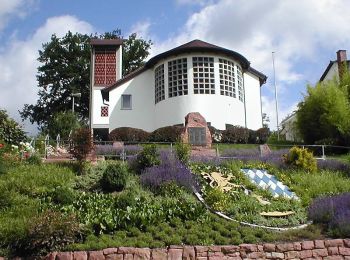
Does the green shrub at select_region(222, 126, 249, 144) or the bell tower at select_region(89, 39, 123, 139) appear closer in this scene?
the green shrub at select_region(222, 126, 249, 144)

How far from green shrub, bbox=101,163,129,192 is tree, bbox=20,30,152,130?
3708 centimetres

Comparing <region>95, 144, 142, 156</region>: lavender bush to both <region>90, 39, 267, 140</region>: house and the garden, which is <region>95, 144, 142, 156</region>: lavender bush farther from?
<region>90, 39, 267, 140</region>: house

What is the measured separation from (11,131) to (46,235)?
1394 centimetres

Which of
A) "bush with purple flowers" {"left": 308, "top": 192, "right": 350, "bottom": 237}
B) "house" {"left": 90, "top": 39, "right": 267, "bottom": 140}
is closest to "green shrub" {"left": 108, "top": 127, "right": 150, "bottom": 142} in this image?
"house" {"left": 90, "top": 39, "right": 267, "bottom": 140}

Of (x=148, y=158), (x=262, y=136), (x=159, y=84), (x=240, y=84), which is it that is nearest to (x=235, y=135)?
(x=262, y=136)

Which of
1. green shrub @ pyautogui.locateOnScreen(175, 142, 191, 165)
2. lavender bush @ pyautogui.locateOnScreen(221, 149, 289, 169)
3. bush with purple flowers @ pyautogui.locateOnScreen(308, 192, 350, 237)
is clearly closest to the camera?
bush with purple flowers @ pyautogui.locateOnScreen(308, 192, 350, 237)

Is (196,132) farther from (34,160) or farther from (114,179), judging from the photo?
(114,179)

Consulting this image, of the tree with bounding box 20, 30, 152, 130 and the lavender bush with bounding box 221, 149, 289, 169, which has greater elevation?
the tree with bounding box 20, 30, 152, 130

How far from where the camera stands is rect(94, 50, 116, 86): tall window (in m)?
40.4

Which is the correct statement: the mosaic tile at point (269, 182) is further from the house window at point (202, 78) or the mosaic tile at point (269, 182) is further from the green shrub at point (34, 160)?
the house window at point (202, 78)

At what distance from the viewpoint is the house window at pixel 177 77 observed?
32.8 meters

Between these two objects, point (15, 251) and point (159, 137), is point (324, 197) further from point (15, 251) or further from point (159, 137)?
point (159, 137)

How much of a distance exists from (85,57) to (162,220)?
4199cm

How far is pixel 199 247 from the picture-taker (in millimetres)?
12102
